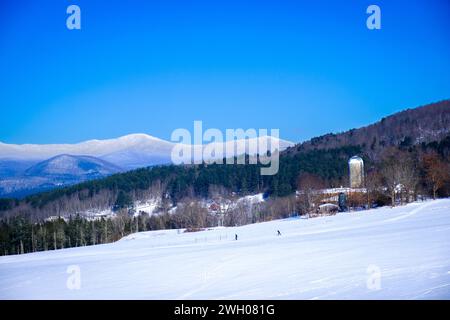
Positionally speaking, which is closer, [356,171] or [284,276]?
[284,276]

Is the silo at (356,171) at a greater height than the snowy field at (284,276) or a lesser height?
greater

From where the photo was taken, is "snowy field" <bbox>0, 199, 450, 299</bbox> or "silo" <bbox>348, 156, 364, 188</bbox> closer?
"snowy field" <bbox>0, 199, 450, 299</bbox>

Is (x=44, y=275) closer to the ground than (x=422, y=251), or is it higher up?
closer to the ground

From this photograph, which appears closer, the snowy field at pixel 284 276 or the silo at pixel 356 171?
the snowy field at pixel 284 276

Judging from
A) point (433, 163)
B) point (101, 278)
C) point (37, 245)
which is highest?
point (433, 163)

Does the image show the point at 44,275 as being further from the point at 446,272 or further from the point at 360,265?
the point at 446,272

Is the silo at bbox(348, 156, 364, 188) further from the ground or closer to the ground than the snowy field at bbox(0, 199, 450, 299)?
further from the ground

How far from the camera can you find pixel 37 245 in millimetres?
69750

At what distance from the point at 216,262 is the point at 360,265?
7.71 meters
